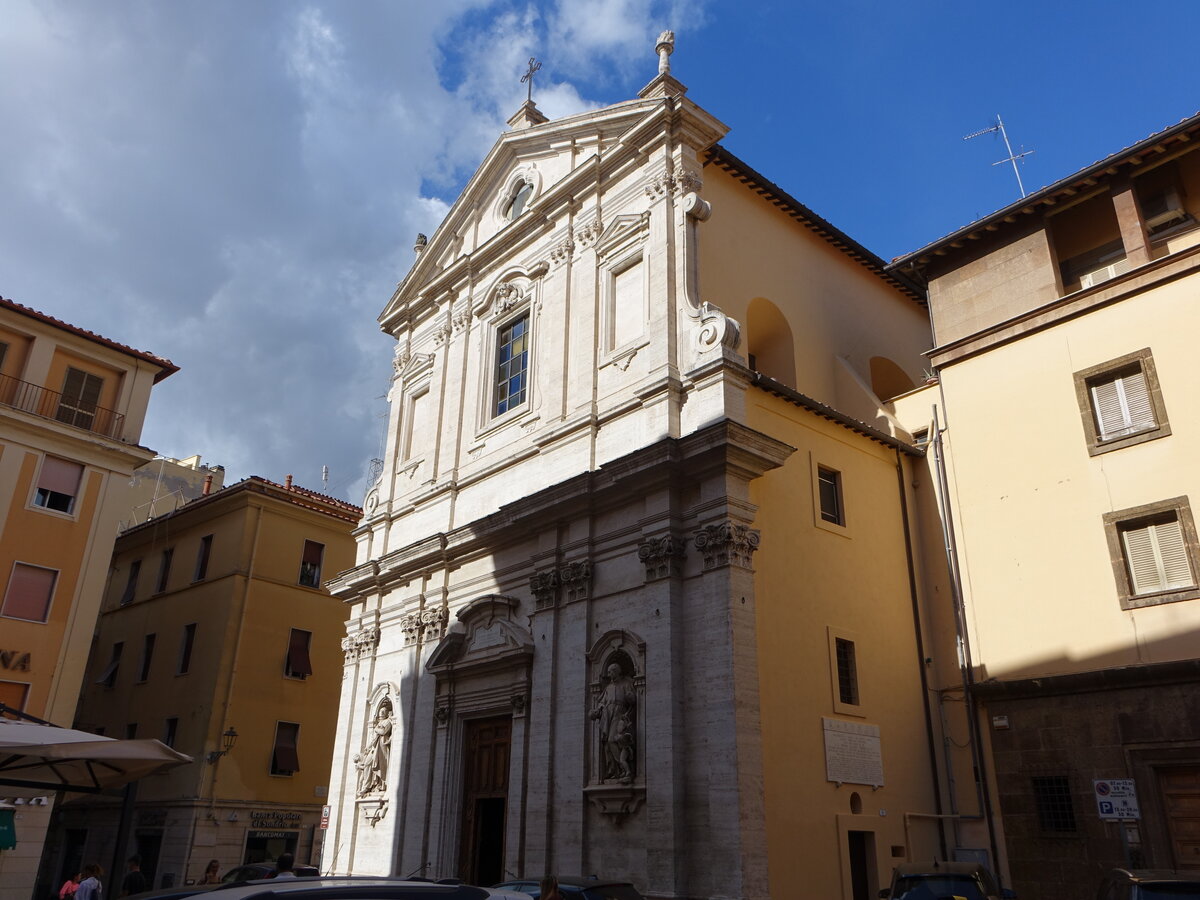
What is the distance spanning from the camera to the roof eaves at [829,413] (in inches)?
628

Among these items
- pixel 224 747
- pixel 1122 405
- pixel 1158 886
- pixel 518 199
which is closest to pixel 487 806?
pixel 1158 886

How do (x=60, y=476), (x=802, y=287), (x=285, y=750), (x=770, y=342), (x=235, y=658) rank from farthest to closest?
(x=285, y=750)
(x=235, y=658)
(x=60, y=476)
(x=802, y=287)
(x=770, y=342)

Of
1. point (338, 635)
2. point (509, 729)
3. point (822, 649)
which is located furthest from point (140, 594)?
point (822, 649)

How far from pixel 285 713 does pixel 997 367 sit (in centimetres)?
2128

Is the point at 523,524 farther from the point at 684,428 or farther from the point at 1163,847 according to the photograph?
the point at 1163,847

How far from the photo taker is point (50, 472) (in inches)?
941

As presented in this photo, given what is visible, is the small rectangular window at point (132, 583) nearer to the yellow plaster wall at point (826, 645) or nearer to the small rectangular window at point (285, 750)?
the small rectangular window at point (285, 750)

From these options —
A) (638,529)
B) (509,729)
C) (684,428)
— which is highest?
(684,428)

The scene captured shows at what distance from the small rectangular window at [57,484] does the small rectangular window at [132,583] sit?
9.16 metres

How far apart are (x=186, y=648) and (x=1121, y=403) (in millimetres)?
25341

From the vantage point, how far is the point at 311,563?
30078 millimetres

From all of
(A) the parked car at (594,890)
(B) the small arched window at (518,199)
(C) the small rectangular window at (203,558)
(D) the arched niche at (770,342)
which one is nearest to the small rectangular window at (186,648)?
(C) the small rectangular window at (203,558)

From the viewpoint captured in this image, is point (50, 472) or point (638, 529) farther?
point (50, 472)

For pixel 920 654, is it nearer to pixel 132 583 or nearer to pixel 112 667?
pixel 112 667
